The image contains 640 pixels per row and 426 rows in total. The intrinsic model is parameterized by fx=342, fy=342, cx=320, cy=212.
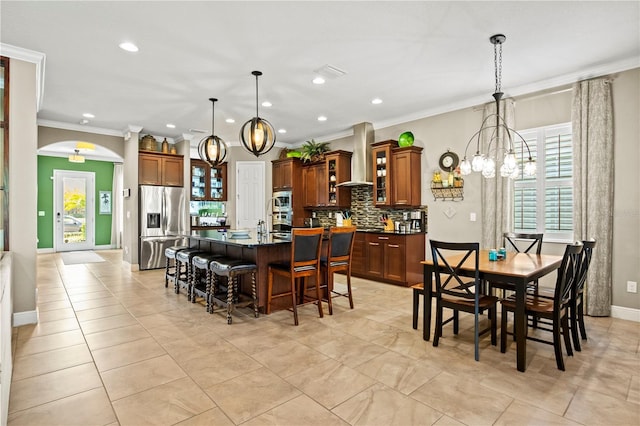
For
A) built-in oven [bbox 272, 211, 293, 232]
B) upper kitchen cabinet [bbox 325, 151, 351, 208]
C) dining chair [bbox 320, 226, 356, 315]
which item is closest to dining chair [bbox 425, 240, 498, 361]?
dining chair [bbox 320, 226, 356, 315]

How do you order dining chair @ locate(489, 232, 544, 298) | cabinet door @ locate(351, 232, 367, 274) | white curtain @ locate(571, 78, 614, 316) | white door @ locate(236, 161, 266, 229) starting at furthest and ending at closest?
1. white door @ locate(236, 161, 266, 229)
2. cabinet door @ locate(351, 232, 367, 274)
3. white curtain @ locate(571, 78, 614, 316)
4. dining chair @ locate(489, 232, 544, 298)

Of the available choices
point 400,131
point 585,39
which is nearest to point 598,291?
point 585,39

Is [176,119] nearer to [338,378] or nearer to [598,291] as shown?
[338,378]

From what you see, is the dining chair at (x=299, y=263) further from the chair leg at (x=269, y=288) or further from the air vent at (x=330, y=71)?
the air vent at (x=330, y=71)

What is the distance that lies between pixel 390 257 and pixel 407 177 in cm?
136

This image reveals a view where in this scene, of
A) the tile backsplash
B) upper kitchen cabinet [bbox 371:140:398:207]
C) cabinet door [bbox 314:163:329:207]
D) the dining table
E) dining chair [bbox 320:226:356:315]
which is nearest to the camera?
the dining table

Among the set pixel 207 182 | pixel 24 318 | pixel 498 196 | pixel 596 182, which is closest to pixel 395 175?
pixel 498 196

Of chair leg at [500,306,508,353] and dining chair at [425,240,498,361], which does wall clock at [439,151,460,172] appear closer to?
dining chair at [425,240,498,361]

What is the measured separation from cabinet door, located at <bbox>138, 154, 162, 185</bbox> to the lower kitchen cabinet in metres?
4.36

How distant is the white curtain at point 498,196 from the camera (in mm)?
4676

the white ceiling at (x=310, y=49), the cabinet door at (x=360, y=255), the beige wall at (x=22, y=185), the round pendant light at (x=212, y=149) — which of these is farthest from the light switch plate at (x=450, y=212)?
the beige wall at (x=22, y=185)

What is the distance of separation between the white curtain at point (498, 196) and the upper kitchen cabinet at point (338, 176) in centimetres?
275

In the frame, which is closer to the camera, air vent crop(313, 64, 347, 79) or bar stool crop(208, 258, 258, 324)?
bar stool crop(208, 258, 258, 324)

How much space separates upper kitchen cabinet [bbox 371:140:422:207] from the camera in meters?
5.71
